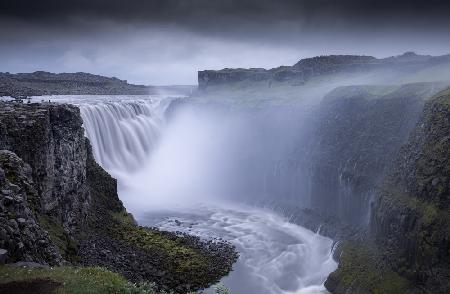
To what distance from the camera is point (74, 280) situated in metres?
20.1

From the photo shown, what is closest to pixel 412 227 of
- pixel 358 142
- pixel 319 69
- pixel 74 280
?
pixel 358 142

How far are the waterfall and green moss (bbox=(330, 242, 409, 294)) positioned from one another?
44405 millimetres

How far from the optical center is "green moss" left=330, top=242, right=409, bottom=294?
115 ft

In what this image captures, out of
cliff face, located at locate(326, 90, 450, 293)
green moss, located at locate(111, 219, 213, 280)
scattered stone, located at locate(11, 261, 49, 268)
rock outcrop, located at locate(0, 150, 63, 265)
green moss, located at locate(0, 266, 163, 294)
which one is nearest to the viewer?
green moss, located at locate(0, 266, 163, 294)

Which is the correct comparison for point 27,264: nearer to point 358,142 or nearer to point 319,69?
point 358,142

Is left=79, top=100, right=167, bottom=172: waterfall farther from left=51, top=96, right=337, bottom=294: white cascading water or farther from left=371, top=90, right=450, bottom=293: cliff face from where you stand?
left=371, top=90, right=450, bottom=293: cliff face

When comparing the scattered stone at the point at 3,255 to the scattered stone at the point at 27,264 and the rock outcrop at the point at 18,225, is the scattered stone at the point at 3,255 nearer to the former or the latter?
the rock outcrop at the point at 18,225

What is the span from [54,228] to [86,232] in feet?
24.8

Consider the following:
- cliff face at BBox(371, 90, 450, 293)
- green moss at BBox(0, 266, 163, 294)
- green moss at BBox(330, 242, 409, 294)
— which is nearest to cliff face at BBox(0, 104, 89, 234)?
green moss at BBox(0, 266, 163, 294)

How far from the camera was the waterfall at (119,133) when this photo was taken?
241ft

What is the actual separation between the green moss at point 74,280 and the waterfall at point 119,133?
51723 mm

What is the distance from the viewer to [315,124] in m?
72.2

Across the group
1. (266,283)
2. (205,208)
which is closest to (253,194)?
(205,208)

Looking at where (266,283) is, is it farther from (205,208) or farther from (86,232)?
(205,208)
